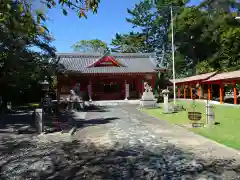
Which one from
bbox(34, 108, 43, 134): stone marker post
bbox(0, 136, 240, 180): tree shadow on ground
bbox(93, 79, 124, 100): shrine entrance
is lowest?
bbox(0, 136, 240, 180): tree shadow on ground

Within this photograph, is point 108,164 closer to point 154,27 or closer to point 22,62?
point 22,62

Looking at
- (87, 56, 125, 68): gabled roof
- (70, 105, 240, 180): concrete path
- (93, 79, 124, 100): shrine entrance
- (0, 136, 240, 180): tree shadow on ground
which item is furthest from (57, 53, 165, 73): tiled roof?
(0, 136, 240, 180): tree shadow on ground

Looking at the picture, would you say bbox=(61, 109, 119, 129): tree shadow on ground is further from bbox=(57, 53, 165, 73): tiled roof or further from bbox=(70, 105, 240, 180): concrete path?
bbox=(57, 53, 165, 73): tiled roof

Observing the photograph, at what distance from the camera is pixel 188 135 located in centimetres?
995

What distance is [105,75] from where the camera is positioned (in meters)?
30.1

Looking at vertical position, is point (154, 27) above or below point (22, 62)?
above

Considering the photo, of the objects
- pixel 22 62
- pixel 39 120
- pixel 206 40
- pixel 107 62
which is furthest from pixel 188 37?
pixel 39 120

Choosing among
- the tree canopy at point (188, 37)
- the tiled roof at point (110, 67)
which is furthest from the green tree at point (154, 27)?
the tiled roof at point (110, 67)

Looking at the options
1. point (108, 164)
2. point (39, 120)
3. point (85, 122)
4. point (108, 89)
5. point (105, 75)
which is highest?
point (105, 75)

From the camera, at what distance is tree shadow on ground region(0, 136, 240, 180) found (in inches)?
220

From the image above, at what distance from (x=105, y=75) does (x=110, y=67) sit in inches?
71.4

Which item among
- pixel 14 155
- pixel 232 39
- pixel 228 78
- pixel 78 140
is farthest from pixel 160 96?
pixel 14 155

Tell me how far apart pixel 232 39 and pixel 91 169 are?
36.0m

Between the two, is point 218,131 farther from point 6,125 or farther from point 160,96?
point 160,96
